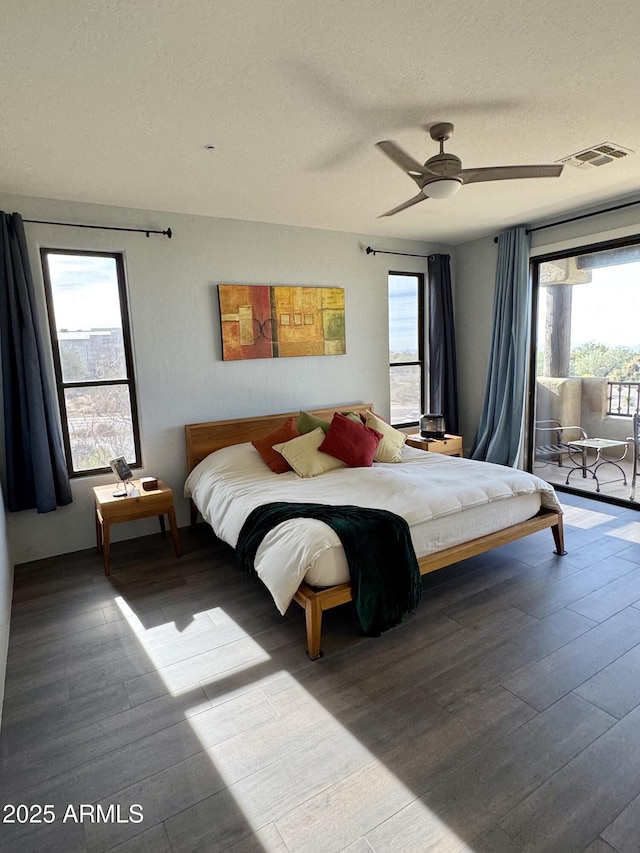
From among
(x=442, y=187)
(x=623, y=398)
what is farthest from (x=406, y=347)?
(x=442, y=187)

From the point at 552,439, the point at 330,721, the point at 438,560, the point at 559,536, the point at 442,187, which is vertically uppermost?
the point at 442,187

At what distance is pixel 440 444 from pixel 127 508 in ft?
9.98

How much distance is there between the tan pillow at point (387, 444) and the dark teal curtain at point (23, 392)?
2.52m

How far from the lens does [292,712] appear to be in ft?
6.59

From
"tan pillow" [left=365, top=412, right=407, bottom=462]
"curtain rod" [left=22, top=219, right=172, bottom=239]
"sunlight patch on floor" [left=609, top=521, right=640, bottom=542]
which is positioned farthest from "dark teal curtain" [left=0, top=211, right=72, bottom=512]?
"sunlight patch on floor" [left=609, top=521, right=640, bottom=542]

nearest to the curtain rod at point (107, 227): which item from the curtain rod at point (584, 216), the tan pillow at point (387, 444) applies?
the tan pillow at point (387, 444)

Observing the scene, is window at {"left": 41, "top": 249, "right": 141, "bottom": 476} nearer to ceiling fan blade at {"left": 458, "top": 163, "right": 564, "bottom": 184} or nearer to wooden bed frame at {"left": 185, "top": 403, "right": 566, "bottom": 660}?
wooden bed frame at {"left": 185, "top": 403, "right": 566, "bottom": 660}

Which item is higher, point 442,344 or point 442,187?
point 442,187

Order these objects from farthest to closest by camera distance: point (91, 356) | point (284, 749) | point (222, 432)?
point (222, 432), point (91, 356), point (284, 749)

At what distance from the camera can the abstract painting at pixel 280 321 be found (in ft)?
13.9

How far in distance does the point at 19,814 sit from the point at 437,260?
550cm

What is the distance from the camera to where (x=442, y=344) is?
5.44 meters

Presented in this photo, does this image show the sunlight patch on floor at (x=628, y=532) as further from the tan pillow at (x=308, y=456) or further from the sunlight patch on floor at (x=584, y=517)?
the tan pillow at (x=308, y=456)

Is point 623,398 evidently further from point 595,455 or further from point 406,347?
point 406,347
